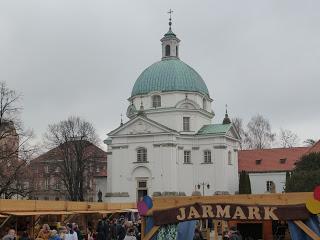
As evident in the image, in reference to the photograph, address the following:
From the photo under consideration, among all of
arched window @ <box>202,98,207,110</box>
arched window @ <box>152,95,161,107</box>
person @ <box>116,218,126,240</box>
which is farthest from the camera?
arched window @ <box>202,98,207,110</box>

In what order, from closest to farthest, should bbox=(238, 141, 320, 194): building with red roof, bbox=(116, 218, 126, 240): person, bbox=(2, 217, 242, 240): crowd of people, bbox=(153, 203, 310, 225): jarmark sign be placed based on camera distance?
bbox=(153, 203, 310, 225): jarmark sign
bbox=(2, 217, 242, 240): crowd of people
bbox=(116, 218, 126, 240): person
bbox=(238, 141, 320, 194): building with red roof

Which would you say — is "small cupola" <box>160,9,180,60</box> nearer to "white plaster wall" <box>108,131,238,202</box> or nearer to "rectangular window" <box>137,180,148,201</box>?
"white plaster wall" <box>108,131,238,202</box>

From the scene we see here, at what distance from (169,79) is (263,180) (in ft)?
54.1

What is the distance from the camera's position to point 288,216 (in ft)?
37.6

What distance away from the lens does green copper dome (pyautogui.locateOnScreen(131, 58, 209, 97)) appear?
58656mm

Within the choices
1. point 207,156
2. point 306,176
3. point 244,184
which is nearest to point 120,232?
point 306,176

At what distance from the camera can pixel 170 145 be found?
5484 centimetres

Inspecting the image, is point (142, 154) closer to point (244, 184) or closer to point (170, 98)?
point (170, 98)

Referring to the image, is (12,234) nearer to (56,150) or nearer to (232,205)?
(232,205)

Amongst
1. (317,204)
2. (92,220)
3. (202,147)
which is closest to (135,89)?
(202,147)

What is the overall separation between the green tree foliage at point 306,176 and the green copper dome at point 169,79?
17.1 m

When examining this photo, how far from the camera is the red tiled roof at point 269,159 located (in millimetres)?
63250

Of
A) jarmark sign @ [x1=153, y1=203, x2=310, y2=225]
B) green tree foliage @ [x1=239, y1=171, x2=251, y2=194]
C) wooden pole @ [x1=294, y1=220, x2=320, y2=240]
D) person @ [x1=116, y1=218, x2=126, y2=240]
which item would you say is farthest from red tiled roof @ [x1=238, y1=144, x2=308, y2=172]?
wooden pole @ [x1=294, y1=220, x2=320, y2=240]

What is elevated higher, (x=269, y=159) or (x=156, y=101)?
(x=156, y=101)
